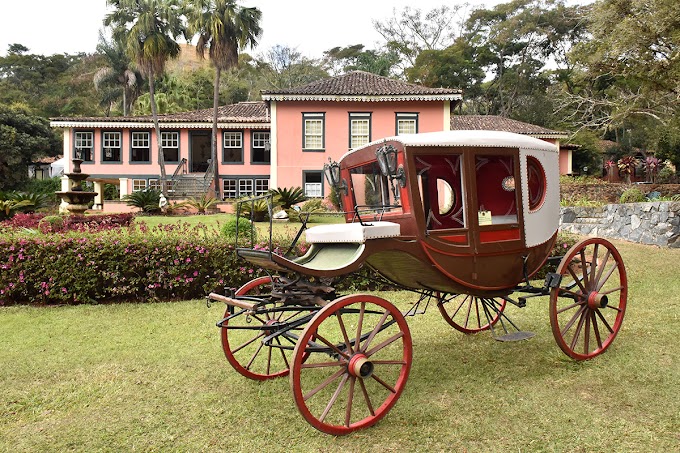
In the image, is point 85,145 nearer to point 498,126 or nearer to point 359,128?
point 359,128

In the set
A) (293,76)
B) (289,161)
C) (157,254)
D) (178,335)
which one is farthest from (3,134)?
(178,335)

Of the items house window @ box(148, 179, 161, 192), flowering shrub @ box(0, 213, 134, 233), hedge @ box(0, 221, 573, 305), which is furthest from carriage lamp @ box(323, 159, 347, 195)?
house window @ box(148, 179, 161, 192)

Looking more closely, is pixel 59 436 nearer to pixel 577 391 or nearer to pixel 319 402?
pixel 319 402

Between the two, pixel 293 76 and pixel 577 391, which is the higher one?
pixel 293 76

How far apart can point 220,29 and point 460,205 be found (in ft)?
81.2

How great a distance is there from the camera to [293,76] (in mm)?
45344

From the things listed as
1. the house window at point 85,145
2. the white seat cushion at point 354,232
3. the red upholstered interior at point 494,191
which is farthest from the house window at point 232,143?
the white seat cushion at point 354,232

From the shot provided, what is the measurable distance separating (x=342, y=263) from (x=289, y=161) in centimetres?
2109

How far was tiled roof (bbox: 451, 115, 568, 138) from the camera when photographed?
28423mm

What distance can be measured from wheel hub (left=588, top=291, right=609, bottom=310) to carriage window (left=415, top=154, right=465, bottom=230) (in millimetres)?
1371

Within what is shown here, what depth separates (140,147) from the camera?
2833cm

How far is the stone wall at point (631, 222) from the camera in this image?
12078mm

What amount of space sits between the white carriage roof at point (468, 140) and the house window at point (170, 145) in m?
26.3

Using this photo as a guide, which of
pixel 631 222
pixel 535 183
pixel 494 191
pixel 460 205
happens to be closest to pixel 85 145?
pixel 631 222
